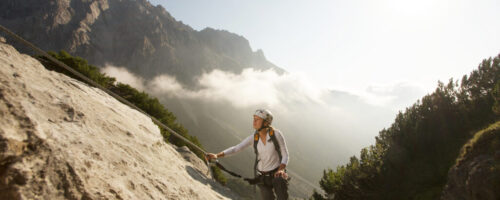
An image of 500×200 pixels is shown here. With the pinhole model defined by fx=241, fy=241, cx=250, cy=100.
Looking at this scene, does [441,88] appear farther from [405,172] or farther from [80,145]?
[80,145]

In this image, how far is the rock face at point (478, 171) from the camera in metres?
14.3

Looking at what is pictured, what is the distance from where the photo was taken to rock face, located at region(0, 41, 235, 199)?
94.4 inches

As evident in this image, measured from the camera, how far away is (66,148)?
9.37 feet

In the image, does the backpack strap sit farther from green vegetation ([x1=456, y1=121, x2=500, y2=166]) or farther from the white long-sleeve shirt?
green vegetation ([x1=456, y1=121, x2=500, y2=166])

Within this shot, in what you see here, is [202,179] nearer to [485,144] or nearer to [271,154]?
[271,154]

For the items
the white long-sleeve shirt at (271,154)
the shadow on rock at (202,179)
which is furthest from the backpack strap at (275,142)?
the shadow on rock at (202,179)

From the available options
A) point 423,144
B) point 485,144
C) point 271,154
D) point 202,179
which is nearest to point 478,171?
point 485,144

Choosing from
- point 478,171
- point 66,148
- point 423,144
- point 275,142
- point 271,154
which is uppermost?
point 423,144

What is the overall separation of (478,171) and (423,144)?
2436cm

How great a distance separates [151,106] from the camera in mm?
42625

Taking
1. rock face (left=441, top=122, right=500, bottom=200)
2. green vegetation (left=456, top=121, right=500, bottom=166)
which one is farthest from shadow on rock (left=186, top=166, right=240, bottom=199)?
green vegetation (left=456, top=121, right=500, bottom=166)

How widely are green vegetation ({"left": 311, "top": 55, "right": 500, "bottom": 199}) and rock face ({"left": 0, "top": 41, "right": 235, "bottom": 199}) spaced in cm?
3479

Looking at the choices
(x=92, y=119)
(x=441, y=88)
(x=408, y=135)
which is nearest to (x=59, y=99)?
(x=92, y=119)

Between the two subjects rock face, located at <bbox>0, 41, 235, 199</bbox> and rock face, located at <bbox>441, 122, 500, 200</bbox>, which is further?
rock face, located at <bbox>441, 122, 500, 200</bbox>
